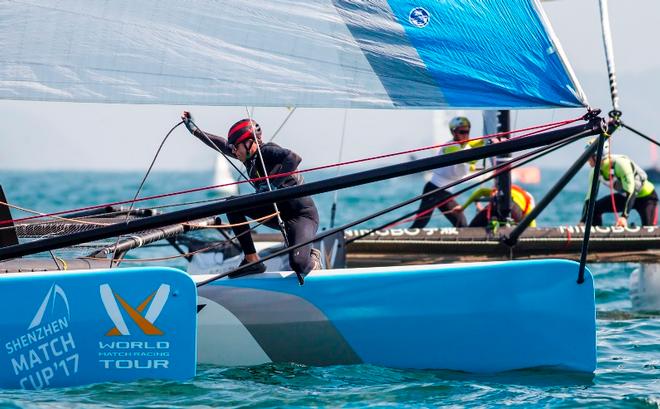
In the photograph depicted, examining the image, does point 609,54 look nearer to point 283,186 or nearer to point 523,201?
point 283,186

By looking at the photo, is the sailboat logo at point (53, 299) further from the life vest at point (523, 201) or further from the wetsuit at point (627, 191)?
the life vest at point (523, 201)

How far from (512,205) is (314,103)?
5099 millimetres

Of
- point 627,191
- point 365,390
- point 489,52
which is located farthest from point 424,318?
point 627,191

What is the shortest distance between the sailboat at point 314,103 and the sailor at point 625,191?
382 centimetres

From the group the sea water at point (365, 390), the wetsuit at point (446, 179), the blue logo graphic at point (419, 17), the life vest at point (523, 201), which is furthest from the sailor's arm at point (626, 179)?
the blue logo graphic at point (419, 17)

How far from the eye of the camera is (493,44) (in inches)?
190

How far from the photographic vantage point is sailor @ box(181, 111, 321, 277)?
580 cm

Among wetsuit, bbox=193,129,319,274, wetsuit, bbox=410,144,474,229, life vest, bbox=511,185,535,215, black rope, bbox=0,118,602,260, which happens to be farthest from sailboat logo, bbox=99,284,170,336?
life vest, bbox=511,185,535,215

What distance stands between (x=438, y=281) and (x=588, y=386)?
0.87 meters

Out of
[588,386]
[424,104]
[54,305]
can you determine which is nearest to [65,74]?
[54,305]

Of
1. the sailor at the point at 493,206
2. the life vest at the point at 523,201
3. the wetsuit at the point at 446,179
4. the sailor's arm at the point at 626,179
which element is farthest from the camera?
the life vest at the point at 523,201

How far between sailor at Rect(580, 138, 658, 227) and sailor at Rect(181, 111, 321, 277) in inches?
145

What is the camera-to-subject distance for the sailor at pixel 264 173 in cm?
580

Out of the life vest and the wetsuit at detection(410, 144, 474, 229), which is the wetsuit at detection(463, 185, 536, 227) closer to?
the life vest
